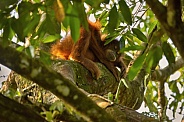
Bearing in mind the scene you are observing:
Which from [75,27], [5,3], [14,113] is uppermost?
[5,3]

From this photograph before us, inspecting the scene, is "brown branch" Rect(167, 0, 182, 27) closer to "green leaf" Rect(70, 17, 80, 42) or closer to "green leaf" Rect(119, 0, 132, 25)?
"green leaf" Rect(70, 17, 80, 42)

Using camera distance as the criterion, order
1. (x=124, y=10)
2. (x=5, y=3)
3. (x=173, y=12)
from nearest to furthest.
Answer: (x=173, y=12) → (x=5, y=3) → (x=124, y=10)

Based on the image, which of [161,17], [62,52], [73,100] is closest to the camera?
[161,17]

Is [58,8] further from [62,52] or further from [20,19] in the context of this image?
[62,52]

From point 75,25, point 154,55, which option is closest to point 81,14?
point 75,25

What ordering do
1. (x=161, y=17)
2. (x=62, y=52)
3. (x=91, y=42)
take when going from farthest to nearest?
(x=91, y=42), (x=62, y=52), (x=161, y=17)

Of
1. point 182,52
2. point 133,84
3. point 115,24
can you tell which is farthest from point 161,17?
point 133,84

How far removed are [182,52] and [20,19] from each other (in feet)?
1.14

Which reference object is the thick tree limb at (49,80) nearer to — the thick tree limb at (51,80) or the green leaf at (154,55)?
the thick tree limb at (51,80)

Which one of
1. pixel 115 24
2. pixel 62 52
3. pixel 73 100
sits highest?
pixel 62 52

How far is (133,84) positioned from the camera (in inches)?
85.6

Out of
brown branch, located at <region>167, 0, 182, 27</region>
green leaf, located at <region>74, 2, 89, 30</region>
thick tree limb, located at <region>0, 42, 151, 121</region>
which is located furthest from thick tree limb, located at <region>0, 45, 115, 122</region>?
brown branch, located at <region>167, 0, 182, 27</region>

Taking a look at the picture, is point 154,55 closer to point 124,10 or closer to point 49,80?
point 124,10

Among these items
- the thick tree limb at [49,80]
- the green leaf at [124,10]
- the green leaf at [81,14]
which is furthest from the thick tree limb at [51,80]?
the green leaf at [124,10]
